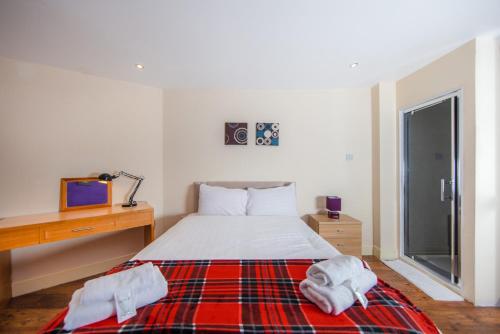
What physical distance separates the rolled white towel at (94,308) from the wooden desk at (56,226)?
1399mm

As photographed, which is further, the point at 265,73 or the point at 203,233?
the point at 265,73

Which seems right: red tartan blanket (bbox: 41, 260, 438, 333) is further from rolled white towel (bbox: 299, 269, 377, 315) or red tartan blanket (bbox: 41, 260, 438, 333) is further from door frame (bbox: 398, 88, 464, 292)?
door frame (bbox: 398, 88, 464, 292)

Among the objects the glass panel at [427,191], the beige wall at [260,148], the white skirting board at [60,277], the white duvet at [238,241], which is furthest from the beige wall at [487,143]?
the white skirting board at [60,277]

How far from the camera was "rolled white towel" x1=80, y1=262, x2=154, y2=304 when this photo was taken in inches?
32.3

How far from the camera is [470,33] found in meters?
1.67

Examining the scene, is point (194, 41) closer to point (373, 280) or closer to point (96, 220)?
point (96, 220)

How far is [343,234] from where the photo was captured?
8.00ft

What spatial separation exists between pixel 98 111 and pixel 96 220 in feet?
4.46

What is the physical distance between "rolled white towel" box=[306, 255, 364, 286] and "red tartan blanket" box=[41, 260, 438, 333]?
109 mm

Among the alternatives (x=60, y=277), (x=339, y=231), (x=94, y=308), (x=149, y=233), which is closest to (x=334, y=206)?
(x=339, y=231)

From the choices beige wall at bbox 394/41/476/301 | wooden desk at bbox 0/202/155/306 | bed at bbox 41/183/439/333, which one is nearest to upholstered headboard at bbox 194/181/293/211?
wooden desk at bbox 0/202/155/306

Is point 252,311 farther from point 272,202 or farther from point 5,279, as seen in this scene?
point 5,279

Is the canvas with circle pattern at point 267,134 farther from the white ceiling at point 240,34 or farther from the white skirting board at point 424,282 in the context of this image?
the white skirting board at point 424,282

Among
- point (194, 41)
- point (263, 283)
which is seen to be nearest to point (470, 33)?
point (194, 41)
